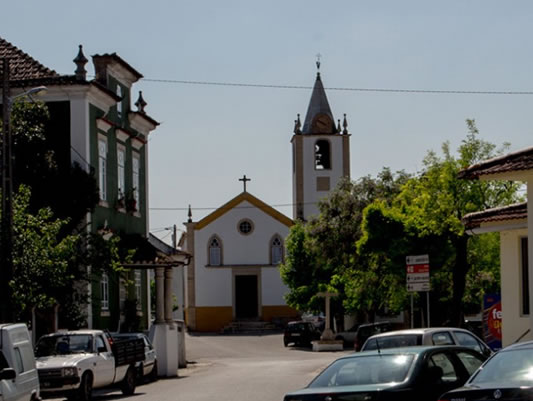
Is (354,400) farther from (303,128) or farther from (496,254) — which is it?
(303,128)

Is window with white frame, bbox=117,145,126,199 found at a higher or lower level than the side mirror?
higher

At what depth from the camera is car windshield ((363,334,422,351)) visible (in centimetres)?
2025

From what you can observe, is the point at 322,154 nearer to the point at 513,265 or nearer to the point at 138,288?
the point at 138,288

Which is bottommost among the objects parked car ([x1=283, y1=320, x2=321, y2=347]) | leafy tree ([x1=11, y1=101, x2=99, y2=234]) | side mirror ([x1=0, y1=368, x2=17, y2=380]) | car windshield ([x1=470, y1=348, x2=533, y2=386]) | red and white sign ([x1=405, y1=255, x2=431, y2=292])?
parked car ([x1=283, y1=320, x2=321, y2=347])

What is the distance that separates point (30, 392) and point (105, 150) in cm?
2157

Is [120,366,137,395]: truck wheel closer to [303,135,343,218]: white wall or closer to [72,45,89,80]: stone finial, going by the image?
[72,45,89,80]: stone finial

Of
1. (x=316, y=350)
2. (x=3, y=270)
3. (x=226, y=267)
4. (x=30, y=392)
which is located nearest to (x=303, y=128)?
(x=226, y=267)

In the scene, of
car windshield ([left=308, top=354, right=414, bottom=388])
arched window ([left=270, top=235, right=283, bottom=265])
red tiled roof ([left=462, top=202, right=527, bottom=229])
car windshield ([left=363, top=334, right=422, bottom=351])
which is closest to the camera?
car windshield ([left=308, top=354, right=414, bottom=388])

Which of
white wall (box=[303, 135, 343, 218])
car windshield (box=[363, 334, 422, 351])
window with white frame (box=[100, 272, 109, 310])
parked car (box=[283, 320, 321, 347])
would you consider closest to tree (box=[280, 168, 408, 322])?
parked car (box=[283, 320, 321, 347])

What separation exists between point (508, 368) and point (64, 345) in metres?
15.4

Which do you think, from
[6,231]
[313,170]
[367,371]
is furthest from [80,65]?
[313,170]

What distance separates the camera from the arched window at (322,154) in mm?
86250

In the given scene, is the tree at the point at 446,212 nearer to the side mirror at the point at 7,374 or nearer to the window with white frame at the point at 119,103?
the window with white frame at the point at 119,103

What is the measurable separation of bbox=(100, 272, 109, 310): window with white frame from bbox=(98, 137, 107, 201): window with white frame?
9.17 feet
